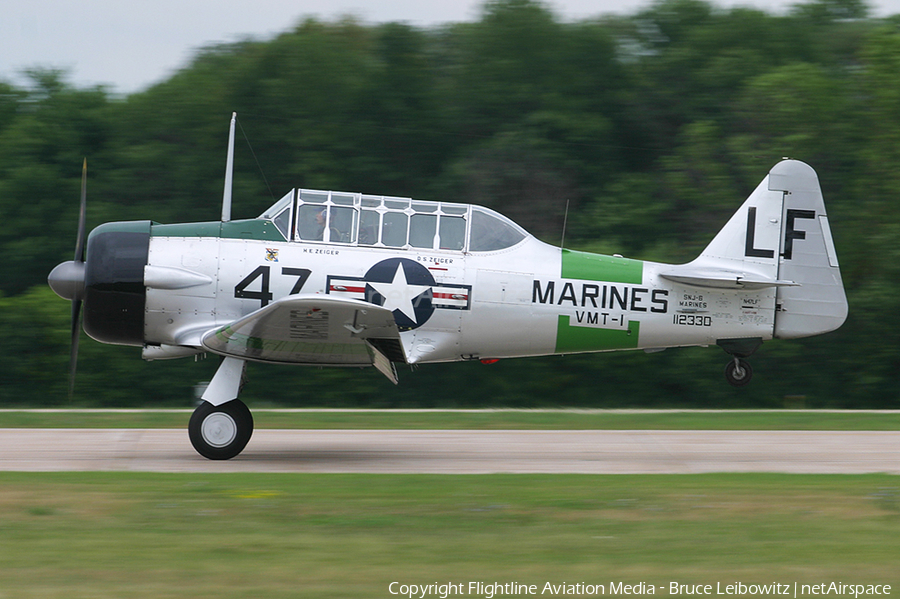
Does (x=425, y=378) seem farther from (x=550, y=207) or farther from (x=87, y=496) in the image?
(x=87, y=496)

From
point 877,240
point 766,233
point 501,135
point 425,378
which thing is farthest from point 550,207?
point 766,233

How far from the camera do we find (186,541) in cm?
625

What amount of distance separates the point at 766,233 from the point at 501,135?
1355 centimetres

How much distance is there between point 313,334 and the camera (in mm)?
8992

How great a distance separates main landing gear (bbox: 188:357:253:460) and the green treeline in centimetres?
925

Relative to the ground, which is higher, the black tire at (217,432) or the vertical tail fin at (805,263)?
the vertical tail fin at (805,263)

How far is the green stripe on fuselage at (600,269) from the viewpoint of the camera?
10.3 meters

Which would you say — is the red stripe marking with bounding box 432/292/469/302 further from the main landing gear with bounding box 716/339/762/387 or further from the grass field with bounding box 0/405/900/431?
the grass field with bounding box 0/405/900/431

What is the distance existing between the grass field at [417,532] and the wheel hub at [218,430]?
923 mm

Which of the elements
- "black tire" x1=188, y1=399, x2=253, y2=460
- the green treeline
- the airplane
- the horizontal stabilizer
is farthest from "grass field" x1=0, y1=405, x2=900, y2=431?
the green treeline

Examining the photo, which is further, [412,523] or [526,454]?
[526,454]

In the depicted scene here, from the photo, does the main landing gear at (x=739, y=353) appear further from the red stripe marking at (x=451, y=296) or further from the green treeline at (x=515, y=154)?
the green treeline at (x=515, y=154)

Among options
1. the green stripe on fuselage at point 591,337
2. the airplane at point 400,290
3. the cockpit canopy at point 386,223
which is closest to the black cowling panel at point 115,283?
the airplane at point 400,290

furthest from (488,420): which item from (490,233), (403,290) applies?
(403,290)
